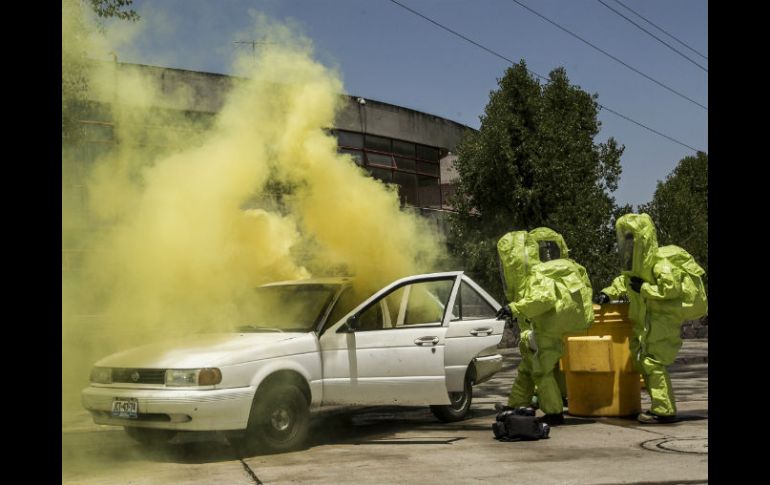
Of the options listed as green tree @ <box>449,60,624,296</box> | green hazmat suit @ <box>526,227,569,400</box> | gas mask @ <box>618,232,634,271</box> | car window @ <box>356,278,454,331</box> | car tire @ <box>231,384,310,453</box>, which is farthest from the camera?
green tree @ <box>449,60,624,296</box>

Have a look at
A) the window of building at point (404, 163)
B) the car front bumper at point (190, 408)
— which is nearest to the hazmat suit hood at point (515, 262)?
the car front bumper at point (190, 408)

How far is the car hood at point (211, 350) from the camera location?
7.15 m

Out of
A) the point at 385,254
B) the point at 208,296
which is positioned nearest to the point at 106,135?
the point at 208,296

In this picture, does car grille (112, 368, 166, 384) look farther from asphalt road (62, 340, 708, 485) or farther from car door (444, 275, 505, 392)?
car door (444, 275, 505, 392)

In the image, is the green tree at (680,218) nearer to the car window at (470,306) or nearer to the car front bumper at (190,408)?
the car window at (470,306)

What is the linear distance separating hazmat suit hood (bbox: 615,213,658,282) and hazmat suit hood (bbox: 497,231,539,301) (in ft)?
3.23

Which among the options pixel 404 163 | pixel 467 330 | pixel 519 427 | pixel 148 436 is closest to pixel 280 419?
pixel 148 436

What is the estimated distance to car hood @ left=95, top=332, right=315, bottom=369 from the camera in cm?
715

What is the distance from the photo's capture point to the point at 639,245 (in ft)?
29.2

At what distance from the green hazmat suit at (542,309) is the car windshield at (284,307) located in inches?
76.1

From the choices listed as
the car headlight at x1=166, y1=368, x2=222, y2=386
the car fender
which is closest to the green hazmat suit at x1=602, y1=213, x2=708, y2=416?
the car fender

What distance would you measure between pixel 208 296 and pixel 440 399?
2.98 meters

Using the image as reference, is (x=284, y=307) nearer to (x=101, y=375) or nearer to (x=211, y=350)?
(x=211, y=350)
